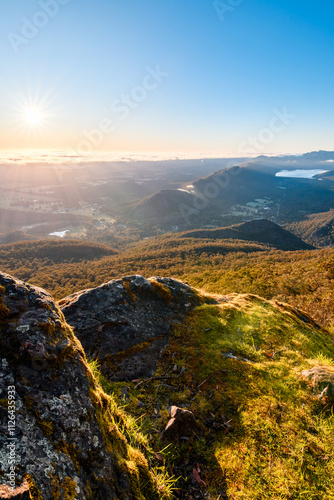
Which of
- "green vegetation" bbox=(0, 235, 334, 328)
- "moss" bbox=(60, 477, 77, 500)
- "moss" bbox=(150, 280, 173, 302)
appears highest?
"moss" bbox=(60, 477, 77, 500)

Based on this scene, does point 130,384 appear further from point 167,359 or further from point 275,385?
point 275,385

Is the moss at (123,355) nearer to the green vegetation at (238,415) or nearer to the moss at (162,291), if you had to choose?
the green vegetation at (238,415)

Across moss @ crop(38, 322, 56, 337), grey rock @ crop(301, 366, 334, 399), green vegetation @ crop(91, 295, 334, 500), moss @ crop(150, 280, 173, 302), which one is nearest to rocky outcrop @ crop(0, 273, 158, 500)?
moss @ crop(38, 322, 56, 337)

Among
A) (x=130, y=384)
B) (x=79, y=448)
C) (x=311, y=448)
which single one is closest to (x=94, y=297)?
(x=130, y=384)

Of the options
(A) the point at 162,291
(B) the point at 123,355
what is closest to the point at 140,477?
(B) the point at 123,355

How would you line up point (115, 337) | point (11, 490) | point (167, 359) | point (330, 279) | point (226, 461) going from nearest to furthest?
point (11, 490), point (226, 461), point (167, 359), point (115, 337), point (330, 279)

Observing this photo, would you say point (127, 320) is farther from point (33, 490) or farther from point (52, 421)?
point (33, 490)

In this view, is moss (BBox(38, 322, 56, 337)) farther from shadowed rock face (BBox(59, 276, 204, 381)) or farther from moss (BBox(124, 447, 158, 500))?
shadowed rock face (BBox(59, 276, 204, 381))
